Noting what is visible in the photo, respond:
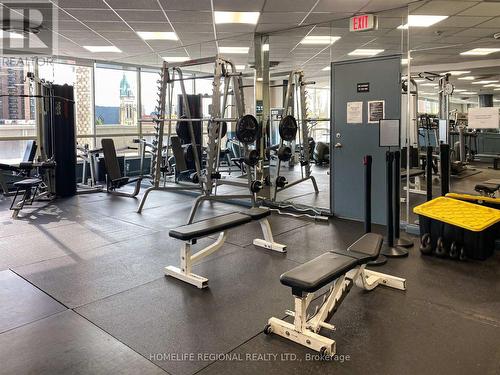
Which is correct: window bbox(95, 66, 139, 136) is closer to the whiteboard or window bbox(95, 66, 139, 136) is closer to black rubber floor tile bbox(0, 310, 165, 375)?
the whiteboard

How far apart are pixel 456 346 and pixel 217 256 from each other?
2.17 metres

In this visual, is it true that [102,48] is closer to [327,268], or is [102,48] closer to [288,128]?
[288,128]

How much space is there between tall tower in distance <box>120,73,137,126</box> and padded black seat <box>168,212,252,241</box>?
6.96m

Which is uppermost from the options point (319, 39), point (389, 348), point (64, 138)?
point (319, 39)

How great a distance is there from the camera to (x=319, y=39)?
598 centimetres

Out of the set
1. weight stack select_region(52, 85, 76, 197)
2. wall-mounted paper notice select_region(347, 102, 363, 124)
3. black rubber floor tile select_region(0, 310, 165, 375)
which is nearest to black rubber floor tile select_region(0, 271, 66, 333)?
black rubber floor tile select_region(0, 310, 165, 375)

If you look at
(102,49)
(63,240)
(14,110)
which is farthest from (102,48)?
(63,240)

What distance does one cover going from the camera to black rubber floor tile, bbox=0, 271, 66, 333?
251 cm

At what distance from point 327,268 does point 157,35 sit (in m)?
5.52

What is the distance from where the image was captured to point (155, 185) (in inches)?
236

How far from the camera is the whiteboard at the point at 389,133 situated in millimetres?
3998

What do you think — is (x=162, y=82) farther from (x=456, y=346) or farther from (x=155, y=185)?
(x=456, y=346)

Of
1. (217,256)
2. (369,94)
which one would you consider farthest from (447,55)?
(217,256)

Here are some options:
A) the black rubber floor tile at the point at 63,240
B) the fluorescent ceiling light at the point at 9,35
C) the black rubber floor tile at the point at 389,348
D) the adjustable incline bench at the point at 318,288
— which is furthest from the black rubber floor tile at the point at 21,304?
the fluorescent ceiling light at the point at 9,35
